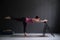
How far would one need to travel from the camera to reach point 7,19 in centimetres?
525

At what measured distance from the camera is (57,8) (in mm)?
5586

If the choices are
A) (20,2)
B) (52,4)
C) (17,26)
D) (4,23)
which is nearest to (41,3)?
(52,4)

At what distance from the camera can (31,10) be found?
5.54 m

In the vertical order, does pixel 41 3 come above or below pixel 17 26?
above

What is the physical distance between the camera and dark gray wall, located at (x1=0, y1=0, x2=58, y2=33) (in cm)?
550

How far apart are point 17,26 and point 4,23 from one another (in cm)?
52

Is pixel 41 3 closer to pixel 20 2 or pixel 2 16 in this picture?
pixel 20 2

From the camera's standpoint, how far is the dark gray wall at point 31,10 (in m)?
5.50

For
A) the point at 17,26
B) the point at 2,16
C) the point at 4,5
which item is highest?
the point at 4,5

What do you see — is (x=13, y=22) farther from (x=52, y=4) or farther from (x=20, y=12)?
(x=52, y=4)

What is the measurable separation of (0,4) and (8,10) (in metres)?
0.39

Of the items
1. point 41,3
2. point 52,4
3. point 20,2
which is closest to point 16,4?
point 20,2

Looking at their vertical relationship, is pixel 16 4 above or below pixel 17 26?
above

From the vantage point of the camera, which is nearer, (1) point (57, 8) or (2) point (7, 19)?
(2) point (7, 19)
